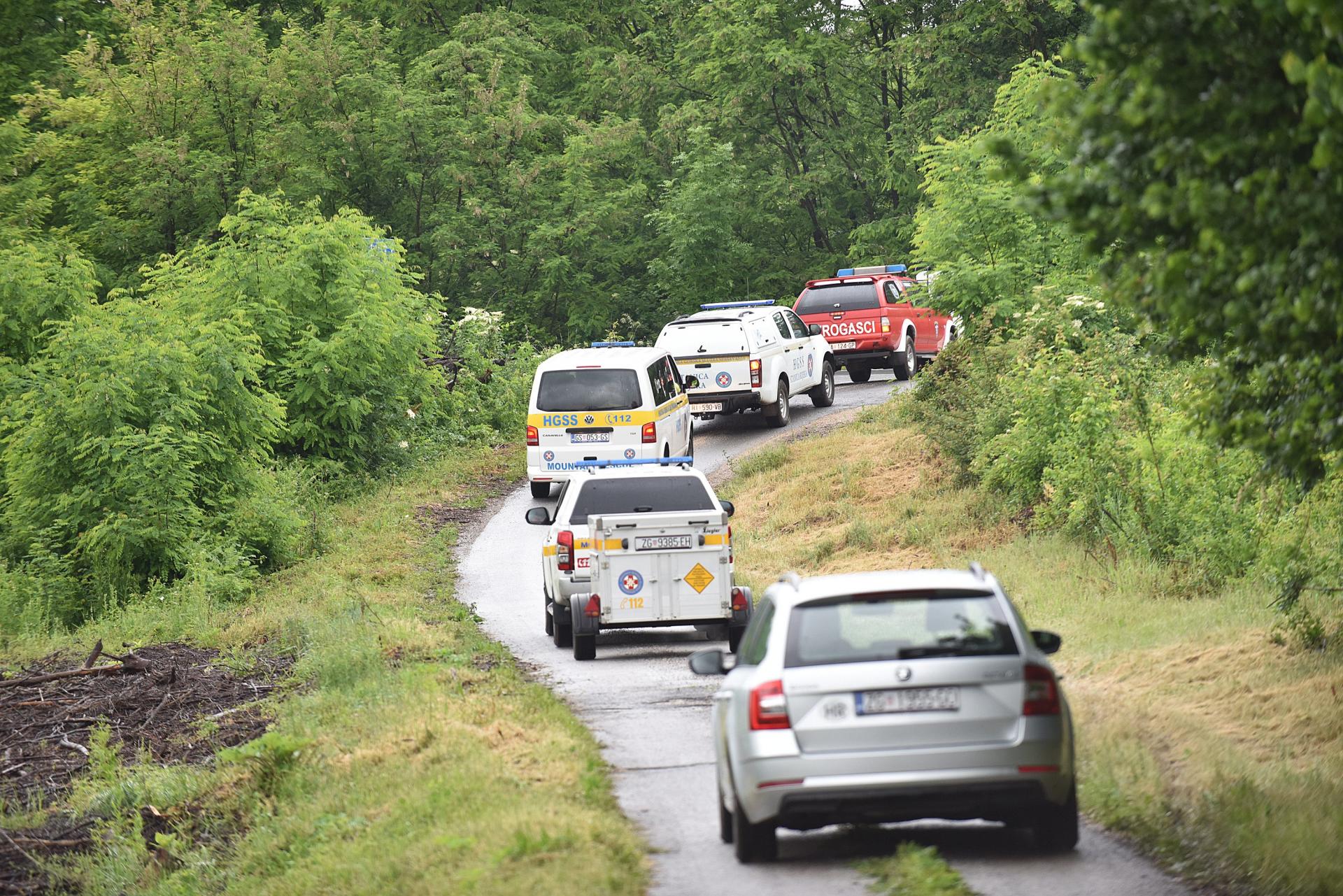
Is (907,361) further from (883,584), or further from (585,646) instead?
(883,584)

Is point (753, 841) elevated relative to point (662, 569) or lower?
elevated

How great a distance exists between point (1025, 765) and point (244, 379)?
2157 centimetres

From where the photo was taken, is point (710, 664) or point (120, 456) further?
point (120, 456)

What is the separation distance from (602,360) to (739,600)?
9566mm

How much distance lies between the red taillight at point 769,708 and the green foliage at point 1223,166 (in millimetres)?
2594

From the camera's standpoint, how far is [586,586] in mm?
16234

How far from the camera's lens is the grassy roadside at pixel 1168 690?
26.9 ft

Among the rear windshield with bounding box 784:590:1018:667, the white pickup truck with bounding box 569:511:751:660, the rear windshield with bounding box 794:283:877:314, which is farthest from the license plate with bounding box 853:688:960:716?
the rear windshield with bounding box 794:283:877:314

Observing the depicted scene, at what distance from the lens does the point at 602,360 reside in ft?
80.9

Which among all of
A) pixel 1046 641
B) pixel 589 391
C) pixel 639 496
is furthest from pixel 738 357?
pixel 1046 641

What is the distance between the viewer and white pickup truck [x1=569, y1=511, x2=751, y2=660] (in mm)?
15266

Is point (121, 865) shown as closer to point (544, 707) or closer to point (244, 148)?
point (544, 707)

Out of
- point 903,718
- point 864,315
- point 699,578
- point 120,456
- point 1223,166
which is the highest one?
point 1223,166

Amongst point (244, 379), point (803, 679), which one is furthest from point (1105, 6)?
point (244, 379)
